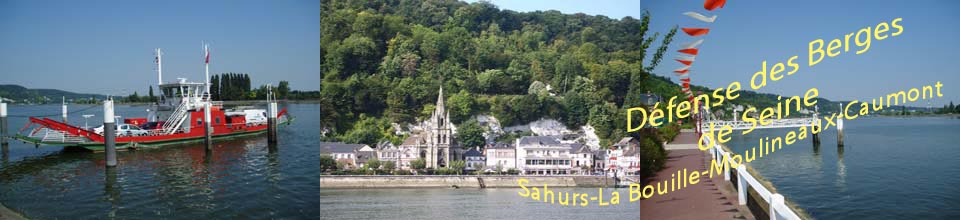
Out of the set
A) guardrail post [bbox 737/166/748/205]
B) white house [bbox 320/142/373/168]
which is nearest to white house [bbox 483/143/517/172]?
white house [bbox 320/142/373/168]

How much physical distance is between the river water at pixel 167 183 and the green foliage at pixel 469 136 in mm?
2513

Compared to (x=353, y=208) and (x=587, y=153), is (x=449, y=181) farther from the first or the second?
(x=587, y=153)

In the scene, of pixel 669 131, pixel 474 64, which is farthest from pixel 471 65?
pixel 669 131

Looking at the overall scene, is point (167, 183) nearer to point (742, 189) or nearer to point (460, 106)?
point (460, 106)

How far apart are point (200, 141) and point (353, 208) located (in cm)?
1299

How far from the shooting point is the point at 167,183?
978 cm

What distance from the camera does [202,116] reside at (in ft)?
54.0

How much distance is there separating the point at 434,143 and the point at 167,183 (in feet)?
22.0

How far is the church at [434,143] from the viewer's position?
506 centimetres

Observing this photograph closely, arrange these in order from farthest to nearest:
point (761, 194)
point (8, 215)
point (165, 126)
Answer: point (165, 126), point (8, 215), point (761, 194)

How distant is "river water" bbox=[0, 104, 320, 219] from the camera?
7.36 meters

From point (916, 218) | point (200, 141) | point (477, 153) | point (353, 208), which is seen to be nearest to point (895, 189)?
point (916, 218)

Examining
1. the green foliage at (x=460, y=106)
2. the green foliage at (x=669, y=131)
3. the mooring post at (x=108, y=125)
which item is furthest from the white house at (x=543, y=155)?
the mooring post at (x=108, y=125)

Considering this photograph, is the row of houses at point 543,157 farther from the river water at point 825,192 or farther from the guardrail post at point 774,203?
the guardrail post at point 774,203
